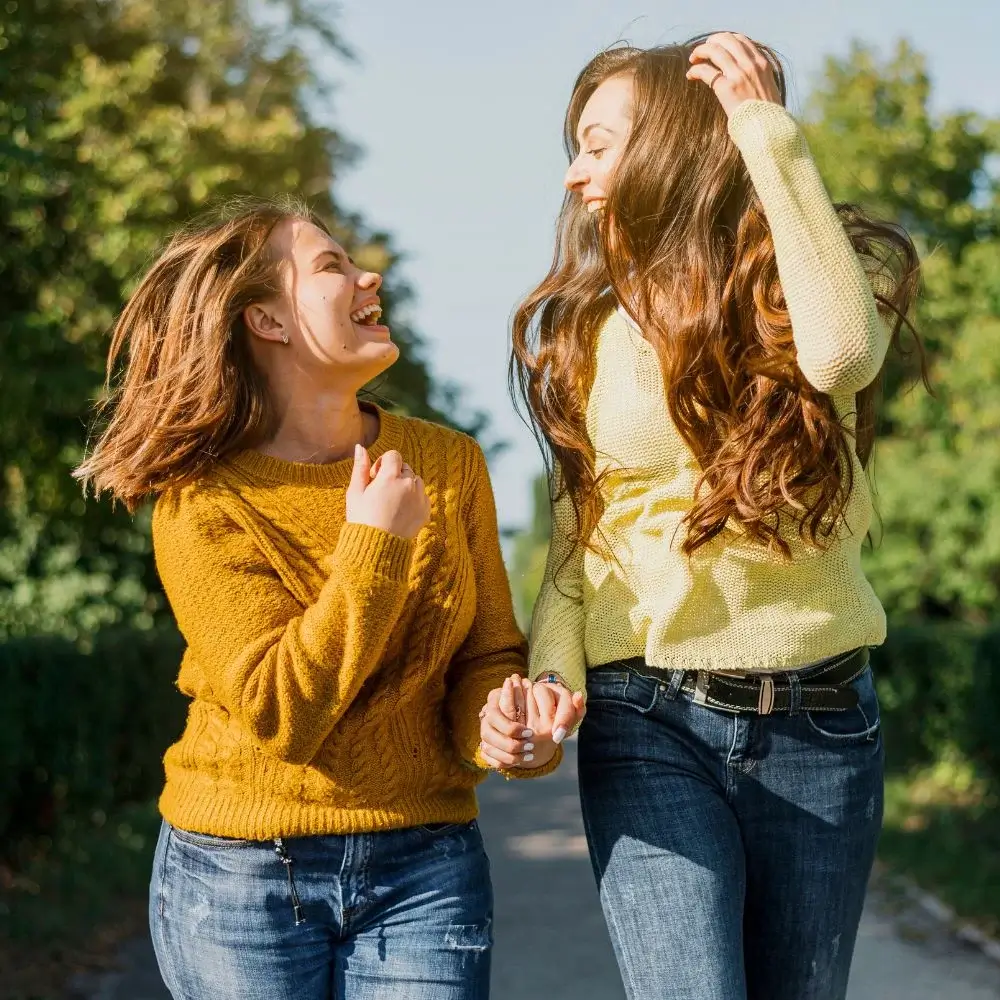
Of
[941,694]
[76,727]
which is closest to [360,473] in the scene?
[76,727]

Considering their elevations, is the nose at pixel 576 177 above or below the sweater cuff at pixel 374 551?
above

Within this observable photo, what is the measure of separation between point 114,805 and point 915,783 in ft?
19.6

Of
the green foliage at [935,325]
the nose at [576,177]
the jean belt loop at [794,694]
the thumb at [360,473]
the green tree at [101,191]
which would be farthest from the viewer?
the green foliage at [935,325]

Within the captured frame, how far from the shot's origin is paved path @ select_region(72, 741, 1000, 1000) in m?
5.70

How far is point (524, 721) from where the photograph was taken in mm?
2434

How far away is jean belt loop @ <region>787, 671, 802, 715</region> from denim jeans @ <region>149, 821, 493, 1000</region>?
68 centimetres

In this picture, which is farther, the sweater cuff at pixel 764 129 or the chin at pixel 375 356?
the chin at pixel 375 356

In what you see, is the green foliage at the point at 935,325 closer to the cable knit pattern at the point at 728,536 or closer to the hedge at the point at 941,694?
the hedge at the point at 941,694

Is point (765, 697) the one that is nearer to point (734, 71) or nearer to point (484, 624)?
point (484, 624)

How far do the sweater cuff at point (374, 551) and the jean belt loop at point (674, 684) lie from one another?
541 mm

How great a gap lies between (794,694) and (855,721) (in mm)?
156

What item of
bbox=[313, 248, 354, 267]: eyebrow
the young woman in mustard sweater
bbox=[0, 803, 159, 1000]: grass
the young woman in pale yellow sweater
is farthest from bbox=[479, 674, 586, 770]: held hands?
bbox=[0, 803, 159, 1000]: grass

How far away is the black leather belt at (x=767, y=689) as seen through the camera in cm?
258

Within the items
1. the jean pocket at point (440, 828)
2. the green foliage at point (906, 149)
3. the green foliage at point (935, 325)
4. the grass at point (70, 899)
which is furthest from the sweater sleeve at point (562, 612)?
the green foliage at point (906, 149)
